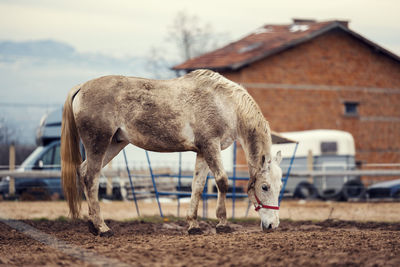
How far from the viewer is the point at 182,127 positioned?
7668 millimetres

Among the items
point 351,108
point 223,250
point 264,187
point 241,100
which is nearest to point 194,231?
point 264,187

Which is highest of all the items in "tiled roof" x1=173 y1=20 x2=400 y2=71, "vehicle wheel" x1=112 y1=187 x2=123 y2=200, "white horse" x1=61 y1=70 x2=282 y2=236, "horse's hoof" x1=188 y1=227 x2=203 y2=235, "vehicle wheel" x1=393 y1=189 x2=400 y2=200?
"tiled roof" x1=173 y1=20 x2=400 y2=71

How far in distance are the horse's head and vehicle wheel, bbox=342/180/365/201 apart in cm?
1037

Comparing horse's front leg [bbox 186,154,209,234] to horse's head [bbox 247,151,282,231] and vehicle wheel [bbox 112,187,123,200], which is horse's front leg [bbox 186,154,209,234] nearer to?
horse's head [bbox 247,151,282,231]

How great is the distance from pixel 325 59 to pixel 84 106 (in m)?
20.6

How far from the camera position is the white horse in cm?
767

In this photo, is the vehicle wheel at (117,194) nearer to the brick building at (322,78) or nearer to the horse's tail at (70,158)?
the brick building at (322,78)

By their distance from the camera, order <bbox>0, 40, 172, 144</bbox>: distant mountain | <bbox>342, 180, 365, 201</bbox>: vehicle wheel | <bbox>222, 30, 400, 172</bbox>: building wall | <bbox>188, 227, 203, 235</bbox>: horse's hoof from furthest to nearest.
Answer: <bbox>222, 30, 400, 172</bbox>: building wall → <bbox>0, 40, 172, 144</bbox>: distant mountain → <bbox>342, 180, 365, 201</bbox>: vehicle wheel → <bbox>188, 227, 203, 235</bbox>: horse's hoof

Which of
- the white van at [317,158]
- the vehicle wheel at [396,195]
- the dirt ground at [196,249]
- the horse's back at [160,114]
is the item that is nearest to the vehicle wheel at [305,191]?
the white van at [317,158]

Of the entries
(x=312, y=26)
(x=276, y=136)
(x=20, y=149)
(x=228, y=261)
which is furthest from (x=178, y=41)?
(x=228, y=261)

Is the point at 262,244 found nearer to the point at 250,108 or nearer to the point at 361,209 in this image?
the point at 250,108

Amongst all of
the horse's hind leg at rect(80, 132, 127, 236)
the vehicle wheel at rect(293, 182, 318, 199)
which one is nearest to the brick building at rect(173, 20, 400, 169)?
the vehicle wheel at rect(293, 182, 318, 199)

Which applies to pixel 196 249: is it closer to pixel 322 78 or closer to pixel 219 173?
pixel 219 173

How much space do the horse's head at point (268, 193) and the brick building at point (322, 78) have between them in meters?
16.9
